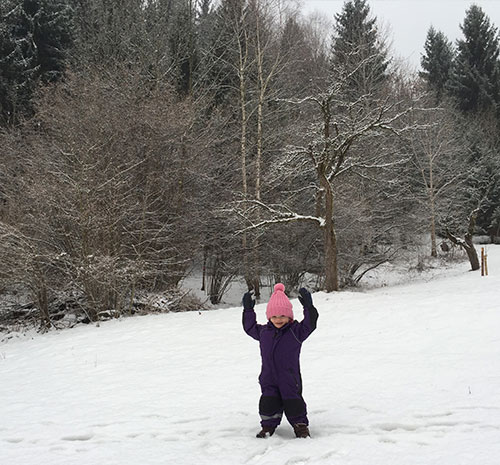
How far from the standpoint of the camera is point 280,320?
4.57 meters

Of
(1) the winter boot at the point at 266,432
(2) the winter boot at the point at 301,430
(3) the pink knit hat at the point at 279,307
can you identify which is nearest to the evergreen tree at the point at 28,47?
(3) the pink knit hat at the point at 279,307

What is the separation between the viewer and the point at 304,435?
14.3ft

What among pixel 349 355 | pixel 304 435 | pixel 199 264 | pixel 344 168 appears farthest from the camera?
pixel 199 264

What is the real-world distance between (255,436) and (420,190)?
1047 inches

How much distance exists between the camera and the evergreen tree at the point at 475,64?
38656mm

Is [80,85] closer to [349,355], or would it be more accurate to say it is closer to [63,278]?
[63,278]

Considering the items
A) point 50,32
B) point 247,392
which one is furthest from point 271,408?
→ point 50,32

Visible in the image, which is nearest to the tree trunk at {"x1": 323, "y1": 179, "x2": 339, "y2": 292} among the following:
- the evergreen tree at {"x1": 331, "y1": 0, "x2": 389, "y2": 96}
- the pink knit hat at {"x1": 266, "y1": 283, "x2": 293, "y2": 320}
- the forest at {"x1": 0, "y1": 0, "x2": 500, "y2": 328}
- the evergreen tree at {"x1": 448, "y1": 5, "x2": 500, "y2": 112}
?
the forest at {"x1": 0, "y1": 0, "x2": 500, "y2": 328}

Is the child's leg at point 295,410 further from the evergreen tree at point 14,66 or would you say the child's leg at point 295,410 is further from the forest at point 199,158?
the evergreen tree at point 14,66

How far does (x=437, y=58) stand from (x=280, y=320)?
45477mm

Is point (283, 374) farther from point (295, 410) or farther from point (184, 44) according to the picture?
point (184, 44)

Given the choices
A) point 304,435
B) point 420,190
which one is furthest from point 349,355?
point 420,190

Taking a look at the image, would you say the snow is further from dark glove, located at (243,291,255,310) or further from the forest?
the forest

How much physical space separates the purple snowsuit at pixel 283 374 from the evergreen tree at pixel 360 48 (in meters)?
19.8
